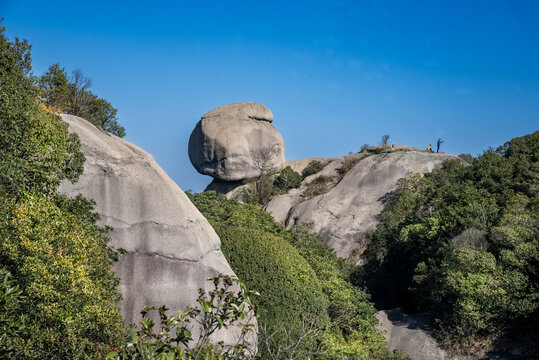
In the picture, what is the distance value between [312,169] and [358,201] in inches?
478

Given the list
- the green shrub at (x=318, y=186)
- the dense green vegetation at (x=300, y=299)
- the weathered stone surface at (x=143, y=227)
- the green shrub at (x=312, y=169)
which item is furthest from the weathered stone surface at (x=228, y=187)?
the weathered stone surface at (x=143, y=227)

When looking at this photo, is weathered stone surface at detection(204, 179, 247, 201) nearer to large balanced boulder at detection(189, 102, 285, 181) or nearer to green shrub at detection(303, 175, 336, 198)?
large balanced boulder at detection(189, 102, 285, 181)

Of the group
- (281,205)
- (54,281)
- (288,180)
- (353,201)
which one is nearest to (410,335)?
(54,281)

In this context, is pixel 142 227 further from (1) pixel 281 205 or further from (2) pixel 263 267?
(1) pixel 281 205

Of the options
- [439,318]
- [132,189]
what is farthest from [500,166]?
[132,189]

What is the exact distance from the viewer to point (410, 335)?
20062mm

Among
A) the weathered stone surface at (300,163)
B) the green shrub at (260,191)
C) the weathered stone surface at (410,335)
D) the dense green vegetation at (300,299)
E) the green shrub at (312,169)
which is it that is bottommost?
the weathered stone surface at (410,335)

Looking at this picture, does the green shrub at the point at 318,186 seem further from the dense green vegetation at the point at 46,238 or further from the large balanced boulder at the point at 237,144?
the dense green vegetation at the point at 46,238

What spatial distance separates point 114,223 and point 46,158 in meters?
2.67

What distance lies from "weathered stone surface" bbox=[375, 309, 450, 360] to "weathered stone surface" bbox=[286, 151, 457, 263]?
13.5m

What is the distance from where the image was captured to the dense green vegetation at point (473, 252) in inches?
709

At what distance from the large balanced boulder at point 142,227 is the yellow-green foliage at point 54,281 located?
6.25 ft

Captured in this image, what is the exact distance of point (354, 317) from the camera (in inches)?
755

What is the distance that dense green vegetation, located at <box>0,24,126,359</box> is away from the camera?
881 centimetres
